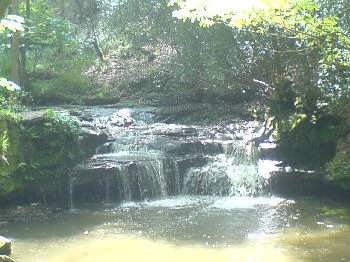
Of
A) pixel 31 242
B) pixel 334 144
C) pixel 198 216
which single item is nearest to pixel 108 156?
pixel 198 216

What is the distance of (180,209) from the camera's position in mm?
10695

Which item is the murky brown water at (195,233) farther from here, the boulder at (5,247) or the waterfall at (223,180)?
the waterfall at (223,180)

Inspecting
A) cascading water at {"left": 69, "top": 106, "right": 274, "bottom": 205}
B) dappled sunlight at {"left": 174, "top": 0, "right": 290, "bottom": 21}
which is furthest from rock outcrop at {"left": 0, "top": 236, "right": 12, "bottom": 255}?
dappled sunlight at {"left": 174, "top": 0, "right": 290, "bottom": 21}

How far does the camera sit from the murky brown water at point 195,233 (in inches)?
307

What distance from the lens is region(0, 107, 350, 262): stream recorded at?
26.3 feet

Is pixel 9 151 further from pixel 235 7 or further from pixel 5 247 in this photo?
pixel 235 7

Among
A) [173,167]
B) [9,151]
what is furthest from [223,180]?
[9,151]

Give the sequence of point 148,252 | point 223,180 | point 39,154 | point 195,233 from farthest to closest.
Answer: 1. point 223,180
2. point 39,154
3. point 195,233
4. point 148,252

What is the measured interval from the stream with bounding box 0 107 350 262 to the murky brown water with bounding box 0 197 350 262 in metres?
0.02

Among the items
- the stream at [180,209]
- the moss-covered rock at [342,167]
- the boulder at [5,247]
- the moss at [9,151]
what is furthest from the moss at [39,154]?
the moss-covered rock at [342,167]

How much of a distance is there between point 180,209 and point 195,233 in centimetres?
182

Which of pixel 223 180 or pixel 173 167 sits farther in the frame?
pixel 173 167

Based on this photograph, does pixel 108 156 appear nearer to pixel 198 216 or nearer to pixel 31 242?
pixel 198 216

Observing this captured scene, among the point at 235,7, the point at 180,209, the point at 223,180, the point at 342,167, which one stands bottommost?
the point at 180,209
